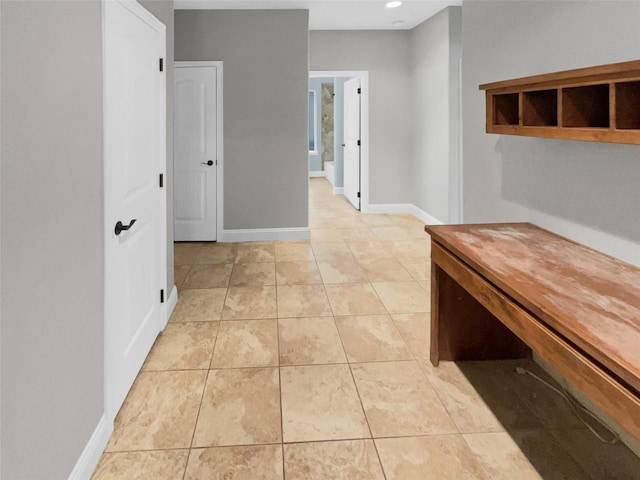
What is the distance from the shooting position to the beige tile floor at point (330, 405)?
6.26 ft

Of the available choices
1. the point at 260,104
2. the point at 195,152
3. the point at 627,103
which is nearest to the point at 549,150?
the point at 627,103

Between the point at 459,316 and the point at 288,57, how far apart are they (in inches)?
157

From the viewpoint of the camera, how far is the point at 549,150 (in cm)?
246

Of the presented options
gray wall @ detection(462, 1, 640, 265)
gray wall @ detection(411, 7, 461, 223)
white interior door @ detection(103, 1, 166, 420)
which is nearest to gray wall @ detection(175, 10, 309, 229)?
gray wall @ detection(411, 7, 461, 223)

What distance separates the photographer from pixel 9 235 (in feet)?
4.16

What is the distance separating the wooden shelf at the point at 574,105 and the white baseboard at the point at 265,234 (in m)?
3.53

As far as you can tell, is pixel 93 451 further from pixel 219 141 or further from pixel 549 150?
pixel 219 141

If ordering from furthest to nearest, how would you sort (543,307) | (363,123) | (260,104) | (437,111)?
(363,123) → (437,111) → (260,104) → (543,307)

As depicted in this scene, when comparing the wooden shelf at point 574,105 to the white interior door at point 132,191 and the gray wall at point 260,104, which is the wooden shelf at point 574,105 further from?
the gray wall at point 260,104

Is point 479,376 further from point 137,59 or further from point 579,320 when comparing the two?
point 137,59

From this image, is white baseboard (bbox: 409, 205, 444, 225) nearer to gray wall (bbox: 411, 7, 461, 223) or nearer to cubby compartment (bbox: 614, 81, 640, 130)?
gray wall (bbox: 411, 7, 461, 223)

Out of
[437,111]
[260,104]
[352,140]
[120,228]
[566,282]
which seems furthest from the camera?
[352,140]

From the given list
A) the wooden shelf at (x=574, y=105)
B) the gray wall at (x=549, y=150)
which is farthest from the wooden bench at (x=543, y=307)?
the wooden shelf at (x=574, y=105)

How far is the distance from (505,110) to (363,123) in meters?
4.84
